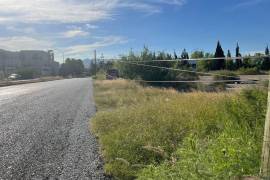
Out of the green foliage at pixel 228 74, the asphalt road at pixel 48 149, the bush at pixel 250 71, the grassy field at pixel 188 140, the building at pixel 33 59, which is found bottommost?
the asphalt road at pixel 48 149

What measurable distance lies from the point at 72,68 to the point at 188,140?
135 m

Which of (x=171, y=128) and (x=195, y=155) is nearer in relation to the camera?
(x=195, y=155)

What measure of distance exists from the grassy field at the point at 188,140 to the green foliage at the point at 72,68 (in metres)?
126

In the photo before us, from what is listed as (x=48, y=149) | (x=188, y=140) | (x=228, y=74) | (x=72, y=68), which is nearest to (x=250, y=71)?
(x=228, y=74)

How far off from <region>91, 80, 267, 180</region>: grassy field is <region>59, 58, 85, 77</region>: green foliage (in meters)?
126

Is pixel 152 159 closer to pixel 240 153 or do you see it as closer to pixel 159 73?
pixel 240 153

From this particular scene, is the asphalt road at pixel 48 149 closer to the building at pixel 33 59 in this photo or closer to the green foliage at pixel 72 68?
the green foliage at pixel 72 68

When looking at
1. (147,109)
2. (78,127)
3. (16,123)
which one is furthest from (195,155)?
(16,123)

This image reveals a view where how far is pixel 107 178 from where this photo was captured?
5.83 metres

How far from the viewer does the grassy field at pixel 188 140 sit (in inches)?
171

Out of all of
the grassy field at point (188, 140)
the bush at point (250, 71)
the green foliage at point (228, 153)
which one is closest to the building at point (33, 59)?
the bush at point (250, 71)

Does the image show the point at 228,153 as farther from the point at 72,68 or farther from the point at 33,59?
the point at 33,59

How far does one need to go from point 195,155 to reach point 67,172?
2.46m

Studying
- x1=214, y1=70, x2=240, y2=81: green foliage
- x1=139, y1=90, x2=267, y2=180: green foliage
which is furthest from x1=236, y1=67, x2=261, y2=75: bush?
x1=139, y1=90, x2=267, y2=180: green foliage
